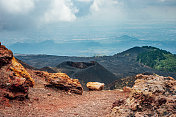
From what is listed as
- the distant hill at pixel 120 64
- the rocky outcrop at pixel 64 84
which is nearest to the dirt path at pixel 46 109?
the rocky outcrop at pixel 64 84

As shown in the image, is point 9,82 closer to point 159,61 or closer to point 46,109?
point 46,109

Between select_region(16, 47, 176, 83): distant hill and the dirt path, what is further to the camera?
select_region(16, 47, 176, 83): distant hill

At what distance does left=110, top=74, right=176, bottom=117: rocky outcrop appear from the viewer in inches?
273

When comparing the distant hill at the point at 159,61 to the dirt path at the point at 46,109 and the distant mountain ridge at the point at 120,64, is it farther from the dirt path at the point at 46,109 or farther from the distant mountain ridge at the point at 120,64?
the dirt path at the point at 46,109

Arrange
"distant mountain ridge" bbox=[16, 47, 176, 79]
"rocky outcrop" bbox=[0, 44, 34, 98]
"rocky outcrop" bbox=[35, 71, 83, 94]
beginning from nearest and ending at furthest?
1. "rocky outcrop" bbox=[0, 44, 34, 98]
2. "rocky outcrop" bbox=[35, 71, 83, 94]
3. "distant mountain ridge" bbox=[16, 47, 176, 79]

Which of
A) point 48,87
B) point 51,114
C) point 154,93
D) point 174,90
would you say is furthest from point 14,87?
point 174,90

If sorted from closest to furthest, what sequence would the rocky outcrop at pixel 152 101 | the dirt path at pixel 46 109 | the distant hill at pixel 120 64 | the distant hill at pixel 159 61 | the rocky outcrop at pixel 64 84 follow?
the rocky outcrop at pixel 152 101 → the dirt path at pixel 46 109 → the rocky outcrop at pixel 64 84 → the distant hill at pixel 120 64 → the distant hill at pixel 159 61

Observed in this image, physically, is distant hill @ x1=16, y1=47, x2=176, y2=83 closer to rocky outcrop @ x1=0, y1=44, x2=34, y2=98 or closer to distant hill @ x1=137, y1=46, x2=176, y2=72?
distant hill @ x1=137, y1=46, x2=176, y2=72

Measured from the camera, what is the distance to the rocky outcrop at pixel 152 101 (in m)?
6.92

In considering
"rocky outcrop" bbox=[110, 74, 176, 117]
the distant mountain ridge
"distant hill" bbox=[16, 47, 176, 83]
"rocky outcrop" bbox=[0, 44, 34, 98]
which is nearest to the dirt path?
"rocky outcrop" bbox=[0, 44, 34, 98]

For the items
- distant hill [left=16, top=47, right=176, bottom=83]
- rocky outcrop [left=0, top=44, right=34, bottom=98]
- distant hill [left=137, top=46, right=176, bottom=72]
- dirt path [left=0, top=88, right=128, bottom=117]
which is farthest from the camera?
distant hill [left=137, top=46, right=176, bottom=72]

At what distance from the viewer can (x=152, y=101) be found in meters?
7.41

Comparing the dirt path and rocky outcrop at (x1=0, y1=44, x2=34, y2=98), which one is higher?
rocky outcrop at (x1=0, y1=44, x2=34, y2=98)

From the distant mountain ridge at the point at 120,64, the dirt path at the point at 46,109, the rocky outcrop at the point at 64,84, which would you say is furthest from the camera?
the distant mountain ridge at the point at 120,64
